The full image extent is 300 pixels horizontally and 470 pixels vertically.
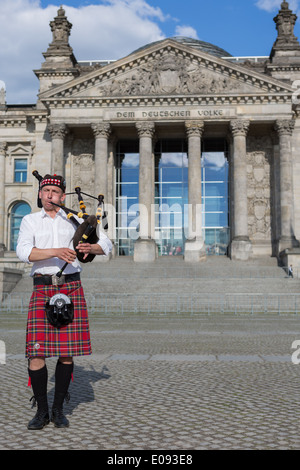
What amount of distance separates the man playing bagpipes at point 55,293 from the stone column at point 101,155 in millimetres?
36626

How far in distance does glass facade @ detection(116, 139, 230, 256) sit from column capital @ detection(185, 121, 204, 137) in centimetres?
455


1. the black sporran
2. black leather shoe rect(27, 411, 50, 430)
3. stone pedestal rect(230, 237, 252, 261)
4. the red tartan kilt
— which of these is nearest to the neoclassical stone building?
stone pedestal rect(230, 237, 252, 261)

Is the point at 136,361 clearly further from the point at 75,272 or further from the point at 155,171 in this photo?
the point at 155,171

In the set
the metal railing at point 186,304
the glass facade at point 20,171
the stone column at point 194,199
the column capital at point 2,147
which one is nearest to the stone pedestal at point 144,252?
the stone column at point 194,199

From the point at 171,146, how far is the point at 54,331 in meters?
42.9

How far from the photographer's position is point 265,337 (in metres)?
13.7

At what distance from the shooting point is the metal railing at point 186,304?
24234 millimetres

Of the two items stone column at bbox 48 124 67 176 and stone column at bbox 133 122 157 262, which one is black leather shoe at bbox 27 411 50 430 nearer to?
stone column at bbox 133 122 157 262

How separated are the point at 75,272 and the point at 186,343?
7250 mm

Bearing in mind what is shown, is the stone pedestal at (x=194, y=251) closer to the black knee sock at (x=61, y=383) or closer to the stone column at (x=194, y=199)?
the stone column at (x=194, y=199)

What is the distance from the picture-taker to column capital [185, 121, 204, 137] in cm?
4197

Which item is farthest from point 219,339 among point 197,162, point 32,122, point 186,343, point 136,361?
point 32,122

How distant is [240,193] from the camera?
41.2m

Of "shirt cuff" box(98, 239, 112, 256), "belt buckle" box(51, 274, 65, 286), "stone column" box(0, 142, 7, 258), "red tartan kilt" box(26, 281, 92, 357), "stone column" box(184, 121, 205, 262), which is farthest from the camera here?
"stone column" box(0, 142, 7, 258)
